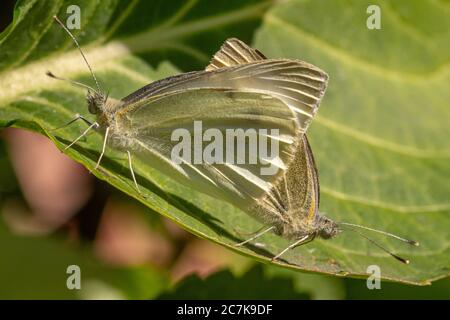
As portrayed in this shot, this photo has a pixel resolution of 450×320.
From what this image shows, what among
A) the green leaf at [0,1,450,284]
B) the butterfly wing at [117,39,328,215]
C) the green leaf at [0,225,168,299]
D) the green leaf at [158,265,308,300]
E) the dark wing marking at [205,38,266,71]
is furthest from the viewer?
the green leaf at [158,265,308,300]

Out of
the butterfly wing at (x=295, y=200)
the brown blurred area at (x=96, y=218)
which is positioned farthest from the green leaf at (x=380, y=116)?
the brown blurred area at (x=96, y=218)

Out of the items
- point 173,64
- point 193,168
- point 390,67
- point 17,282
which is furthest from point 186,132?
point 390,67

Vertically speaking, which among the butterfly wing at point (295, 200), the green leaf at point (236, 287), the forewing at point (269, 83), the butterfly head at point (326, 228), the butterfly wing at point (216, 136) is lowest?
the green leaf at point (236, 287)

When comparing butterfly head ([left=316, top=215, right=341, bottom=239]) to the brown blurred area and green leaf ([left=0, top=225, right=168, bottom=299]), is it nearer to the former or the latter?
the brown blurred area

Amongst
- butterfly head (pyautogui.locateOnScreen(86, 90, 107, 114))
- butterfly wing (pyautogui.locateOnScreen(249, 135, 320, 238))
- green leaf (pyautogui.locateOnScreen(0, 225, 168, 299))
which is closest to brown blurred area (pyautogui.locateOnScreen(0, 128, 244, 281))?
green leaf (pyautogui.locateOnScreen(0, 225, 168, 299))

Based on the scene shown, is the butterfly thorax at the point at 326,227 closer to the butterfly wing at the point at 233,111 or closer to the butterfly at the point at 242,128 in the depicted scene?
the butterfly at the point at 242,128
